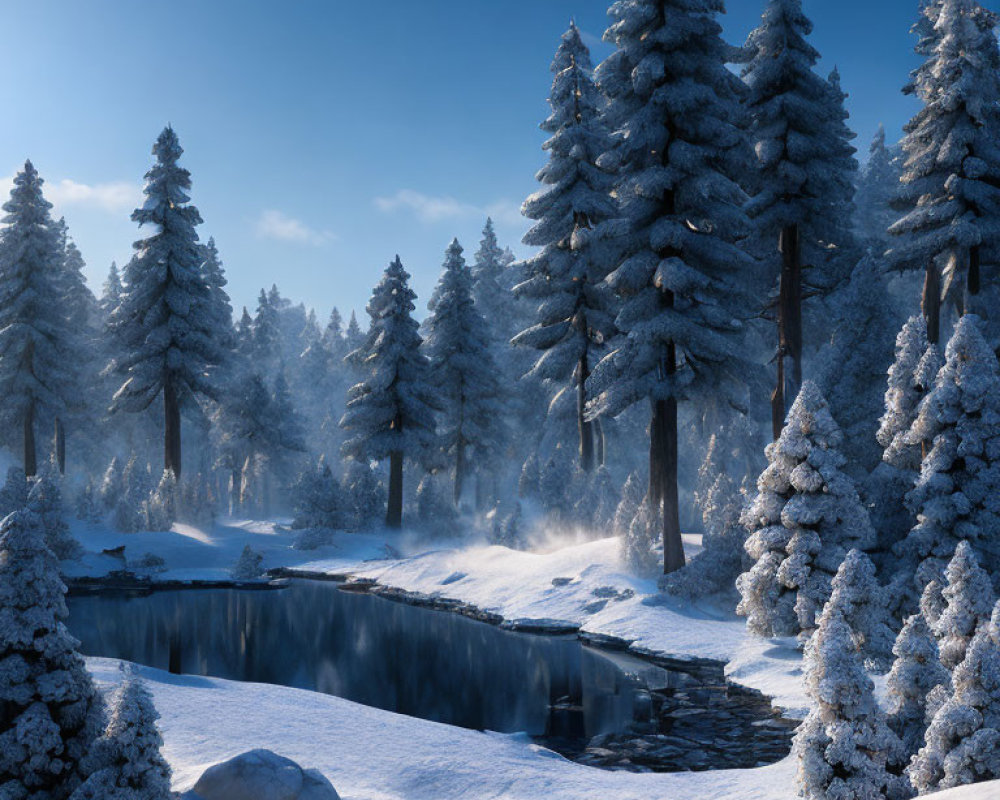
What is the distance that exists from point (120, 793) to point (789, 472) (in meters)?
13.5

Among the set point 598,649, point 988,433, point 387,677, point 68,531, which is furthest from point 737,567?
point 68,531

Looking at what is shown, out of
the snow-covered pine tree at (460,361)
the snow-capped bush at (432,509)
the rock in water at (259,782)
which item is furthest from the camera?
the snow-covered pine tree at (460,361)

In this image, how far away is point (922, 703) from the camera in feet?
27.8

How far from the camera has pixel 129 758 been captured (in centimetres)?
629

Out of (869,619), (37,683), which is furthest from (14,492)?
(869,619)

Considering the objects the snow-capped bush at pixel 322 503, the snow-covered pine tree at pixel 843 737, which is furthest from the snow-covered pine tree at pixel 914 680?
the snow-capped bush at pixel 322 503

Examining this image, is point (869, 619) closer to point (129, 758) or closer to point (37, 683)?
point (129, 758)

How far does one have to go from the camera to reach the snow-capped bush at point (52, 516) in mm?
26188

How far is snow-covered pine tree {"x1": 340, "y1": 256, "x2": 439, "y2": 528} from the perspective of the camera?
35812 millimetres

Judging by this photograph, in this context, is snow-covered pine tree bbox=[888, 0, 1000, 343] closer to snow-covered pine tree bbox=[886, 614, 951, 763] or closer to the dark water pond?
the dark water pond

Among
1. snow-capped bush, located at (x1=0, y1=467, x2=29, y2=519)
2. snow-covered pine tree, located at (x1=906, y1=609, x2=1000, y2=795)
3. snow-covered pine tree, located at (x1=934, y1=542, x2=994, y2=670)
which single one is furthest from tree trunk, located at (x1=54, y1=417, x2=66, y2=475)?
snow-covered pine tree, located at (x1=906, y1=609, x2=1000, y2=795)

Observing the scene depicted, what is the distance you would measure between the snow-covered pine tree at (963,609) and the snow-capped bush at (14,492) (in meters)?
27.3

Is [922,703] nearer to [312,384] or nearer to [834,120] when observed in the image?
[834,120]

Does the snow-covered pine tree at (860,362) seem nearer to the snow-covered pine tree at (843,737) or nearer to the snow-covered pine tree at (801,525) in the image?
the snow-covered pine tree at (801,525)
